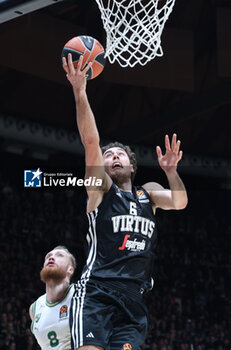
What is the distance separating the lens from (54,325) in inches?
191

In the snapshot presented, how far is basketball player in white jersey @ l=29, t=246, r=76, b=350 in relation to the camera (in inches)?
191

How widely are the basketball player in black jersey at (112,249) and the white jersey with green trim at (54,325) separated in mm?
1255

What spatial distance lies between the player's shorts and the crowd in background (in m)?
7.17

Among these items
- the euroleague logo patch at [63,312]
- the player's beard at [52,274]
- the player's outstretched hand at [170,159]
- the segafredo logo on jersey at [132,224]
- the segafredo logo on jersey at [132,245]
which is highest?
the player's outstretched hand at [170,159]

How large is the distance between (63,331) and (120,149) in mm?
1699

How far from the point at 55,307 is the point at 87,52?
2.15m

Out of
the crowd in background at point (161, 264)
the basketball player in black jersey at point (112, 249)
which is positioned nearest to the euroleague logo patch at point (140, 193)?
the basketball player in black jersey at point (112, 249)

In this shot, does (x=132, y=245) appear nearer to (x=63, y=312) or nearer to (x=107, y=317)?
(x=107, y=317)

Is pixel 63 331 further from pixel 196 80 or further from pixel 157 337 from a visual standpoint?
pixel 196 80

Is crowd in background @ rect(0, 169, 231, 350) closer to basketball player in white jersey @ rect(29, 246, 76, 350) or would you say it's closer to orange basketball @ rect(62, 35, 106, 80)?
basketball player in white jersey @ rect(29, 246, 76, 350)

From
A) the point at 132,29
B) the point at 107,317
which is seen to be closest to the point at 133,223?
the point at 107,317

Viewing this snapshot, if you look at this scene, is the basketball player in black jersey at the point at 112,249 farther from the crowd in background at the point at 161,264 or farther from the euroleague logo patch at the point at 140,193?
the crowd in background at the point at 161,264

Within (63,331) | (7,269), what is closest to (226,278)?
(7,269)

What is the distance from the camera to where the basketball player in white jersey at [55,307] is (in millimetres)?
4840
